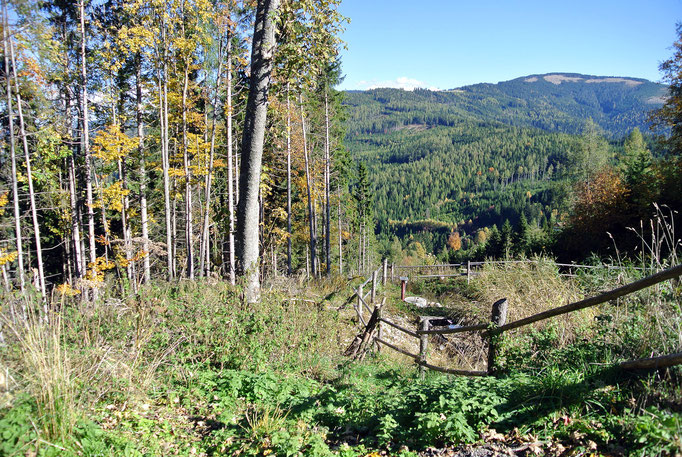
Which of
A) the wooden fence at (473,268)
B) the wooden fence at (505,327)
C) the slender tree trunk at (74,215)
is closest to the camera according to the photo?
the wooden fence at (505,327)

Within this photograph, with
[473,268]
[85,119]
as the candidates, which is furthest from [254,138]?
[473,268]

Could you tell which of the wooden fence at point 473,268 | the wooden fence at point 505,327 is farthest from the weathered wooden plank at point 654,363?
the wooden fence at point 473,268

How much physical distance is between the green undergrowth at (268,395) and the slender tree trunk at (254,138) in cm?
116

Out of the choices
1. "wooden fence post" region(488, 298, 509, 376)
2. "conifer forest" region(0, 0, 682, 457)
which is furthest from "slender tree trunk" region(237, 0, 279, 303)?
"wooden fence post" region(488, 298, 509, 376)

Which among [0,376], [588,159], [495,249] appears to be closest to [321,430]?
A: [0,376]

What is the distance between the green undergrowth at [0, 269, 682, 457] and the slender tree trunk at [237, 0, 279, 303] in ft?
3.79

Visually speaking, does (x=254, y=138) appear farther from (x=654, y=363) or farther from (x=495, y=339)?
(x=654, y=363)

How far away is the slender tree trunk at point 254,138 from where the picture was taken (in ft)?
20.6

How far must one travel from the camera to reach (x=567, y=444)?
113 inches

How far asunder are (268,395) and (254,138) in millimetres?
4164

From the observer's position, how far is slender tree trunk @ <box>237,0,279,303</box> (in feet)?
20.6

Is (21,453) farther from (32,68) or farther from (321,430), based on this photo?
(32,68)

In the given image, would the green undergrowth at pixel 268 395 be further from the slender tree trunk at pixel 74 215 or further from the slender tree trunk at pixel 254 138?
the slender tree trunk at pixel 74 215

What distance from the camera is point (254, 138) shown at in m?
6.48
